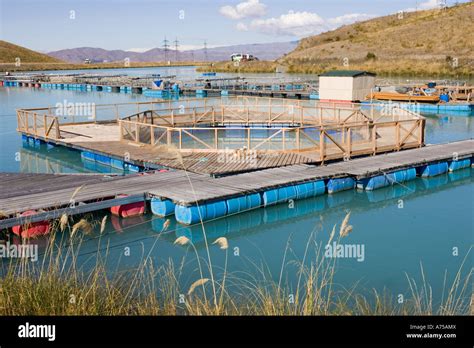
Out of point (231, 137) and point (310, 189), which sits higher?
point (231, 137)

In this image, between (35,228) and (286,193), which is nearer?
(35,228)

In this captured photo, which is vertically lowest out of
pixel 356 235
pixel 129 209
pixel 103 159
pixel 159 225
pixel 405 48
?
pixel 356 235

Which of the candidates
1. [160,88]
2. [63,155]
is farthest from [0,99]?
[63,155]

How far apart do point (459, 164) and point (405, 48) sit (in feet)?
199

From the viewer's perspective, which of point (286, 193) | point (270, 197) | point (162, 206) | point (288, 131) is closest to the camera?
point (162, 206)

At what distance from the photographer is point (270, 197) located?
46.5ft

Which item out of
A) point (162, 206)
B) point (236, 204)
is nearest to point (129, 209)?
point (162, 206)

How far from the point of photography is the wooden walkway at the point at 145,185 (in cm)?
1233

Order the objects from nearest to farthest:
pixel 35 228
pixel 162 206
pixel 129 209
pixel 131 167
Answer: pixel 35 228, pixel 162 206, pixel 129 209, pixel 131 167

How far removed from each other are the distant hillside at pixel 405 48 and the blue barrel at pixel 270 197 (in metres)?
52.1

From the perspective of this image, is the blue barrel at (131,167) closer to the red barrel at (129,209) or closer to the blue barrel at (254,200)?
the red barrel at (129,209)

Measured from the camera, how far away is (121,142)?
21.5m

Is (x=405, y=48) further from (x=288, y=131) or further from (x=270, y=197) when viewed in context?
(x=270, y=197)

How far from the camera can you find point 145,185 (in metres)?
14.4
